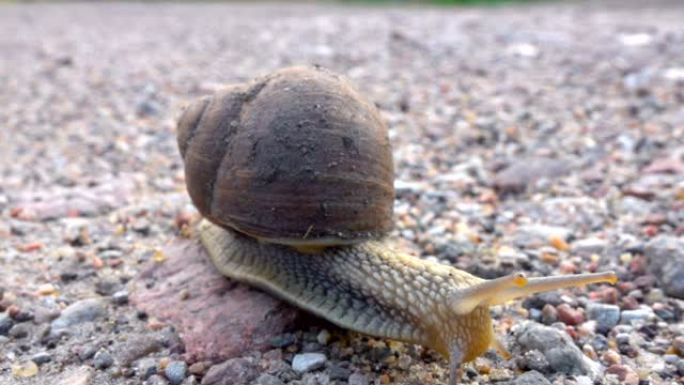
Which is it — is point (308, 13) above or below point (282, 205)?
below

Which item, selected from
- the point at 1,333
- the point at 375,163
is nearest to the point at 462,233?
the point at 375,163

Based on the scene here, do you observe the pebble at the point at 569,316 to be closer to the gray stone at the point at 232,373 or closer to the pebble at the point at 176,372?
the gray stone at the point at 232,373

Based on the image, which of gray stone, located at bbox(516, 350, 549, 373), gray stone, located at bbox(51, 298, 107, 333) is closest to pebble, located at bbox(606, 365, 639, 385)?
gray stone, located at bbox(516, 350, 549, 373)

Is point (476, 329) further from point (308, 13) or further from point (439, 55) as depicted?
point (308, 13)

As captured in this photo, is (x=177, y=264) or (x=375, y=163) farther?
(x=177, y=264)

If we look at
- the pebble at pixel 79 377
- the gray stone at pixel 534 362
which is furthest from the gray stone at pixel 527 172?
the pebble at pixel 79 377

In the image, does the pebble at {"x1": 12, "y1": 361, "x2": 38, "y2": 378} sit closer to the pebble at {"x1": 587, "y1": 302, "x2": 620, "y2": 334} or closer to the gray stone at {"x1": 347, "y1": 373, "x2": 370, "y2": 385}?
the gray stone at {"x1": 347, "y1": 373, "x2": 370, "y2": 385}
